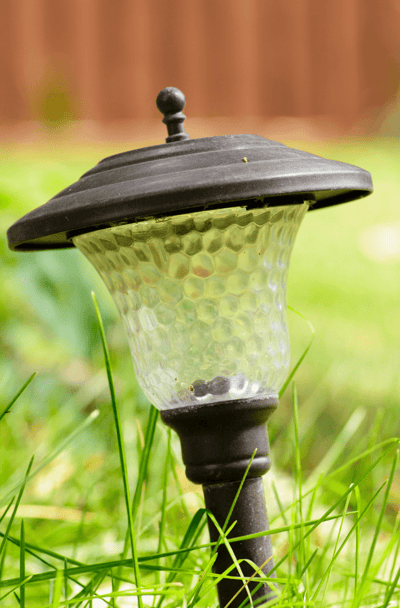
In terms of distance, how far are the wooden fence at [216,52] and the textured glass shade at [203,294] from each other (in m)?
3.85

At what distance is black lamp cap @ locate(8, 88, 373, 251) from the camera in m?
0.42

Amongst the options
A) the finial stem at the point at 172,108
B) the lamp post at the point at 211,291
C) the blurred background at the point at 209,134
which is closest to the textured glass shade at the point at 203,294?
the lamp post at the point at 211,291

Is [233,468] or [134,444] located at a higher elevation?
[233,468]

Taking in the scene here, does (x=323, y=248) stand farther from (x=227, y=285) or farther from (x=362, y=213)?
(x=227, y=285)

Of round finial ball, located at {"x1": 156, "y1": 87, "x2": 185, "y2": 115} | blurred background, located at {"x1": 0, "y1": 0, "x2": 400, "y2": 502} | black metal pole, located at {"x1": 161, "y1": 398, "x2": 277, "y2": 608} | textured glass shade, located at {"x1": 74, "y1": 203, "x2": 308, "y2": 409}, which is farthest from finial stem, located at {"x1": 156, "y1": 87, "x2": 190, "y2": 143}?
blurred background, located at {"x1": 0, "y1": 0, "x2": 400, "y2": 502}

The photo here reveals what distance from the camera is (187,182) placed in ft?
A: 1.37

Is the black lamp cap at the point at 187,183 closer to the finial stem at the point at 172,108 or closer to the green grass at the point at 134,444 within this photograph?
the finial stem at the point at 172,108

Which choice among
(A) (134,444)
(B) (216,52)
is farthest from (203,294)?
(B) (216,52)

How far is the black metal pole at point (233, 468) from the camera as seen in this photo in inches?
20.7

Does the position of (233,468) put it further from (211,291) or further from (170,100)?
(170,100)

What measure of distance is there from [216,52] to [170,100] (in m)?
4.61

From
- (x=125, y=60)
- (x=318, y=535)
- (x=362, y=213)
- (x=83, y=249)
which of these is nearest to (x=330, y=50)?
(x=125, y=60)

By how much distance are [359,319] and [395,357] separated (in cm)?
31

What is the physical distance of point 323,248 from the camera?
2.56 meters
